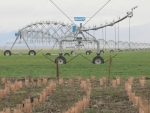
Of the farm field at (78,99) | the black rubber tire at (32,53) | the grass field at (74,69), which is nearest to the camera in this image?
the farm field at (78,99)

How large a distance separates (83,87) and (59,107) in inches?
130

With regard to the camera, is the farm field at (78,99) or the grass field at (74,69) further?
the grass field at (74,69)

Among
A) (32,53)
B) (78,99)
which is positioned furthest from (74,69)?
(32,53)

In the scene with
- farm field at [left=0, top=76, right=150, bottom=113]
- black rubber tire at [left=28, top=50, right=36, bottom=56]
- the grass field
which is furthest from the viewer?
black rubber tire at [left=28, top=50, right=36, bottom=56]

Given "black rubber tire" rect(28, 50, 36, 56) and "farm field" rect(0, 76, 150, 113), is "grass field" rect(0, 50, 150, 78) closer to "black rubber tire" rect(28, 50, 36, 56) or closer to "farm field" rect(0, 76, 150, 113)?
"farm field" rect(0, 76, 150, 113)

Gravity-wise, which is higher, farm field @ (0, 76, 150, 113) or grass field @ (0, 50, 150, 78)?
grass field @ (0, 50, 150, 78)

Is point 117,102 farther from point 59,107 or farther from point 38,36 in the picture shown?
point 38,36

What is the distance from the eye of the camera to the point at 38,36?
193ft

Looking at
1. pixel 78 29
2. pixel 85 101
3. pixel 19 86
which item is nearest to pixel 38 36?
pixel 78 29

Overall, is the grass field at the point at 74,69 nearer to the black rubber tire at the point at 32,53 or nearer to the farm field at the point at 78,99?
the farm field at the point at 78,99

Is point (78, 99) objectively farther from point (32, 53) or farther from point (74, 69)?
point (32, 53)

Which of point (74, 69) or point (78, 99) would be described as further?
→ point (74, 69)

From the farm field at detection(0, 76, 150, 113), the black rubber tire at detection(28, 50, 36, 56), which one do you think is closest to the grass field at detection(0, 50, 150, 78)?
the farm field at detection(0, 76, 150, 113)

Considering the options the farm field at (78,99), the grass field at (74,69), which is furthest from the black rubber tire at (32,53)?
the farm field at (78,99)
